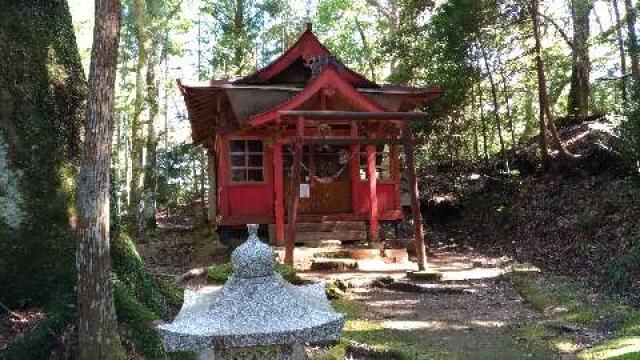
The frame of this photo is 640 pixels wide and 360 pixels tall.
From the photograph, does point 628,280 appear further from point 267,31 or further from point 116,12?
point 267,31

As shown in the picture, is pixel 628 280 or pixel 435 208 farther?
pixel 435 208

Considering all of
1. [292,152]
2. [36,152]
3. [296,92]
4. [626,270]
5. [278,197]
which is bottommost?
[626,270]

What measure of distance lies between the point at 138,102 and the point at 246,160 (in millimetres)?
6063

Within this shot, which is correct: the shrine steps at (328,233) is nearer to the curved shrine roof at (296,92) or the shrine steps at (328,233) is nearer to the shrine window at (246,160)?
the shrine window at (246,160)

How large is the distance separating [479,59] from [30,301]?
16329 millimetres

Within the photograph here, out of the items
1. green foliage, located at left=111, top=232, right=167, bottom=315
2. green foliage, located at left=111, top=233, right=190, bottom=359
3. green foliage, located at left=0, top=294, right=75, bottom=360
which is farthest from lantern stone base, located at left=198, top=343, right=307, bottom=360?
green foliage, located at left=111, top=232, right=167, bottom=315

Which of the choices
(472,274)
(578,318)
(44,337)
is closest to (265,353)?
(44,337)

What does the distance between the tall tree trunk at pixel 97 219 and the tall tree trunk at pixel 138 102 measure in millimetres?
14979

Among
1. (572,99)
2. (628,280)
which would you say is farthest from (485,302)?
(572,99)

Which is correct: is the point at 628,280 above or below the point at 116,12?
below

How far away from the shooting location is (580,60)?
723 inches

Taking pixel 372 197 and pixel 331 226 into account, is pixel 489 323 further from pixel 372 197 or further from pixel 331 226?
pixel 331 226

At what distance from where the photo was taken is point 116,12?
17.3 feet

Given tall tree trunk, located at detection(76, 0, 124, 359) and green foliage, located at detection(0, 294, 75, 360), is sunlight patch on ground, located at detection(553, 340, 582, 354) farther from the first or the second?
green foliage, located at detection(0, 294, 75, 360)
